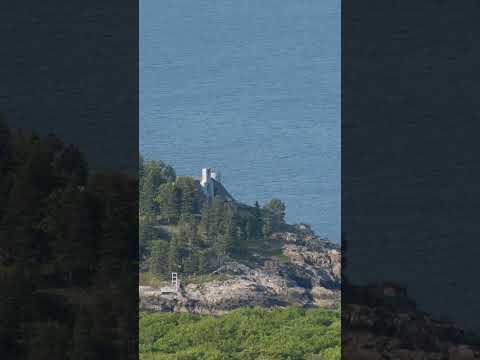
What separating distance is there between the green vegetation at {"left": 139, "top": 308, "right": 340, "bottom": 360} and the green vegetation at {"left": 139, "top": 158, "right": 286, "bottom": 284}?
0.69 meters

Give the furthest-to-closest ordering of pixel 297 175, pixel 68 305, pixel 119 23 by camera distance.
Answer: pixel 297 175 → pixel 119 23 → pixel 68 305

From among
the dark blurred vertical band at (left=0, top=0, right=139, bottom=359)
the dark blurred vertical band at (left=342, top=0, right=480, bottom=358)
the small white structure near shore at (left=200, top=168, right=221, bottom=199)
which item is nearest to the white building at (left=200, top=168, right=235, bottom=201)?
the small white structure near shore at (left=200, top=168, right=221, bottom=199)

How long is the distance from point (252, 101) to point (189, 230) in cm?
218

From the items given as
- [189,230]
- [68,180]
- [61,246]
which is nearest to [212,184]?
[189,230]

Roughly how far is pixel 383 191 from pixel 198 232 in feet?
13.5

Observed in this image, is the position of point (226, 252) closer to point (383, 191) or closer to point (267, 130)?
point (267, 130)

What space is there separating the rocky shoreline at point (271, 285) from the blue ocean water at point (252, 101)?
1.05 meters

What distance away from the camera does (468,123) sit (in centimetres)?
1192

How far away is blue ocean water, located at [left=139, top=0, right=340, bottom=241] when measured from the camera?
1454cm

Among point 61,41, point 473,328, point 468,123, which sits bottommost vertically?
point 473,328

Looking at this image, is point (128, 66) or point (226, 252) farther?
point (226, 252)

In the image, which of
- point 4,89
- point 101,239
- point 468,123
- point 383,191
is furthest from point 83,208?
point 468,123

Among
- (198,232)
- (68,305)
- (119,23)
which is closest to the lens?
(68,305)

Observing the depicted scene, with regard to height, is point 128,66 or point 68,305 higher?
point 128,66
